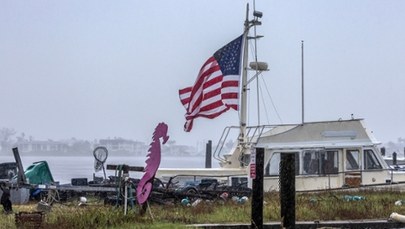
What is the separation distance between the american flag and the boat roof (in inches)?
76.4

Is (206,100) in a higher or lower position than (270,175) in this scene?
higher

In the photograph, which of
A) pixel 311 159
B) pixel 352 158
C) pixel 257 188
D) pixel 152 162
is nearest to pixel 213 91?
pixel 311 159

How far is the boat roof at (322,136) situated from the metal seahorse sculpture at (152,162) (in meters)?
10.7

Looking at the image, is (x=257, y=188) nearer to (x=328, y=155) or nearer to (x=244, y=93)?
(x=328, y=155)

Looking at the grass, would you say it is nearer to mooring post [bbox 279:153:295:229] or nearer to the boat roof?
mooring post [bbox 279:153:295:229]

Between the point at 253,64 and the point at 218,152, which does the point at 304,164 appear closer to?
the point at 218,152

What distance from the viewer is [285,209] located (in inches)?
454

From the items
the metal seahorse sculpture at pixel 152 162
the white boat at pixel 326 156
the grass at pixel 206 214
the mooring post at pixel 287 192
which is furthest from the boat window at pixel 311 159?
the mooring post at pixel 287 192

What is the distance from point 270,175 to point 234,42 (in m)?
6.20

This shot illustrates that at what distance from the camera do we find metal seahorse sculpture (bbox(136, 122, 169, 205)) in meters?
12.6

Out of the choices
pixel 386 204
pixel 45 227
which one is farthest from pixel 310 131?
pixel 45 227

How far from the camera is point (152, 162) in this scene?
12594 mm

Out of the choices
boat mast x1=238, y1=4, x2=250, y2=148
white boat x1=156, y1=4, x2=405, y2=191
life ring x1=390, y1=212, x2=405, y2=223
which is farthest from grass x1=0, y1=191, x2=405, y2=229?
boat mast x1=238, y1=4, x2=250, y2=148

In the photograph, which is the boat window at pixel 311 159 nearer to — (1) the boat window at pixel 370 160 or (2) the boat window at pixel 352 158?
(2) the boat window at pixel 352 158
